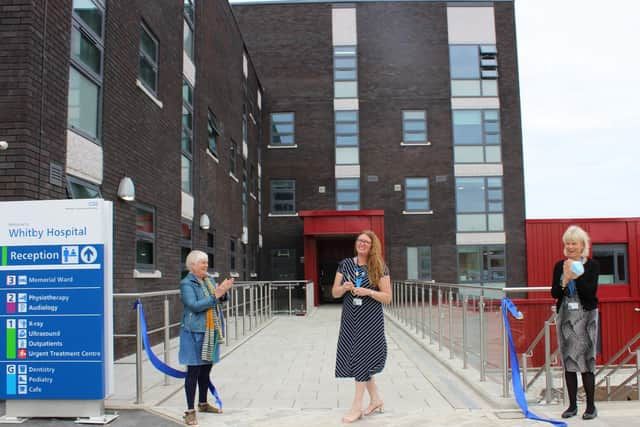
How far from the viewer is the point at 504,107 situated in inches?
1024

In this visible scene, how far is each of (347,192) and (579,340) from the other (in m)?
20.6

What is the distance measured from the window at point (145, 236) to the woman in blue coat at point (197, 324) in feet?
16.3

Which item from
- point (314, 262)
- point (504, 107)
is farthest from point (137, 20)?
point (504, 107)

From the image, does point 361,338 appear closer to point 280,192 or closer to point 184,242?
point 184,242

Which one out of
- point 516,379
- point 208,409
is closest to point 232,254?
point 208,409

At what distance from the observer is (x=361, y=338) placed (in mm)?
5398

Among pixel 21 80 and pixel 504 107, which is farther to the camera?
pixel 504 107

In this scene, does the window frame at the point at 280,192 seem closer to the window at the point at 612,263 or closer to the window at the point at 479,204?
the window at the point at 479,204

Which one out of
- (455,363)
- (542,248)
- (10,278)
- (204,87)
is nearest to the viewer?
(10,278)

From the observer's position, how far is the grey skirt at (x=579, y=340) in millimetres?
5297

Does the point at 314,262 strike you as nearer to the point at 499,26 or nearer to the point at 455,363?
the point at 499,26

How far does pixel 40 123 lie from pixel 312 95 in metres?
20.0

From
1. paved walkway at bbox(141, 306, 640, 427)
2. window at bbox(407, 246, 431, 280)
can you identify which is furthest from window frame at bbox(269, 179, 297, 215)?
paved walkway at bbox(141, 306, 640, 427)

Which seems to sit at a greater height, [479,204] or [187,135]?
[187,135]
